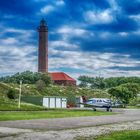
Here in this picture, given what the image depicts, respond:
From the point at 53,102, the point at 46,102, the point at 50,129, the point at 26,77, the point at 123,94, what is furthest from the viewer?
the point at 26,77

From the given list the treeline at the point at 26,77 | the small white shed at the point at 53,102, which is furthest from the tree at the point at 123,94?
the treeline at the point at 26,77

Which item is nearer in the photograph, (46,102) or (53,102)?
(46,102)

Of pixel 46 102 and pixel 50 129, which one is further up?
pixel 46 102

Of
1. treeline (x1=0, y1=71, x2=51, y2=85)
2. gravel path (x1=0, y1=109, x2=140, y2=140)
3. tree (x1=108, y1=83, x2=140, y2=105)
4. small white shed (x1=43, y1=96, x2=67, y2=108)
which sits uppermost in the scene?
treeline (x1=0, y1=71, x2=51, y2=85)

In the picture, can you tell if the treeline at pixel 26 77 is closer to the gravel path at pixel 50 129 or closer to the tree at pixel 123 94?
the tree at pixel 123 94

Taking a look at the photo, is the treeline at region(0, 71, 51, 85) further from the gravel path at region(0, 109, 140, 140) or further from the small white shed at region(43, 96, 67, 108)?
the gravel path at region(0, 109, 140, 140)

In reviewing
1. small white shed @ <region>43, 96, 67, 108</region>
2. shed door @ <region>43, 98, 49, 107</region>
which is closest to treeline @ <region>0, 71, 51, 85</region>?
small white shed @ <region>43, 96, 67, 108</region>

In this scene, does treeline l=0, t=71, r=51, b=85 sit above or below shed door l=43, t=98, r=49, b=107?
above

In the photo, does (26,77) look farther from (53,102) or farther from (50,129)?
(50,129)

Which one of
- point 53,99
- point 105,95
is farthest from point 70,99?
point 105,95

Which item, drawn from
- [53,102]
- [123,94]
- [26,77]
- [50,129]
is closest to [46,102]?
[53,102]

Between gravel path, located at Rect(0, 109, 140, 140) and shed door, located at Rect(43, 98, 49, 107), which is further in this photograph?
shed door, located at Rect(43, 98, 49, 107)

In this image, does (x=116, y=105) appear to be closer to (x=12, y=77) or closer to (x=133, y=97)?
(x=133, y=97)

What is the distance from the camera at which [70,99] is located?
10431 centimetres
